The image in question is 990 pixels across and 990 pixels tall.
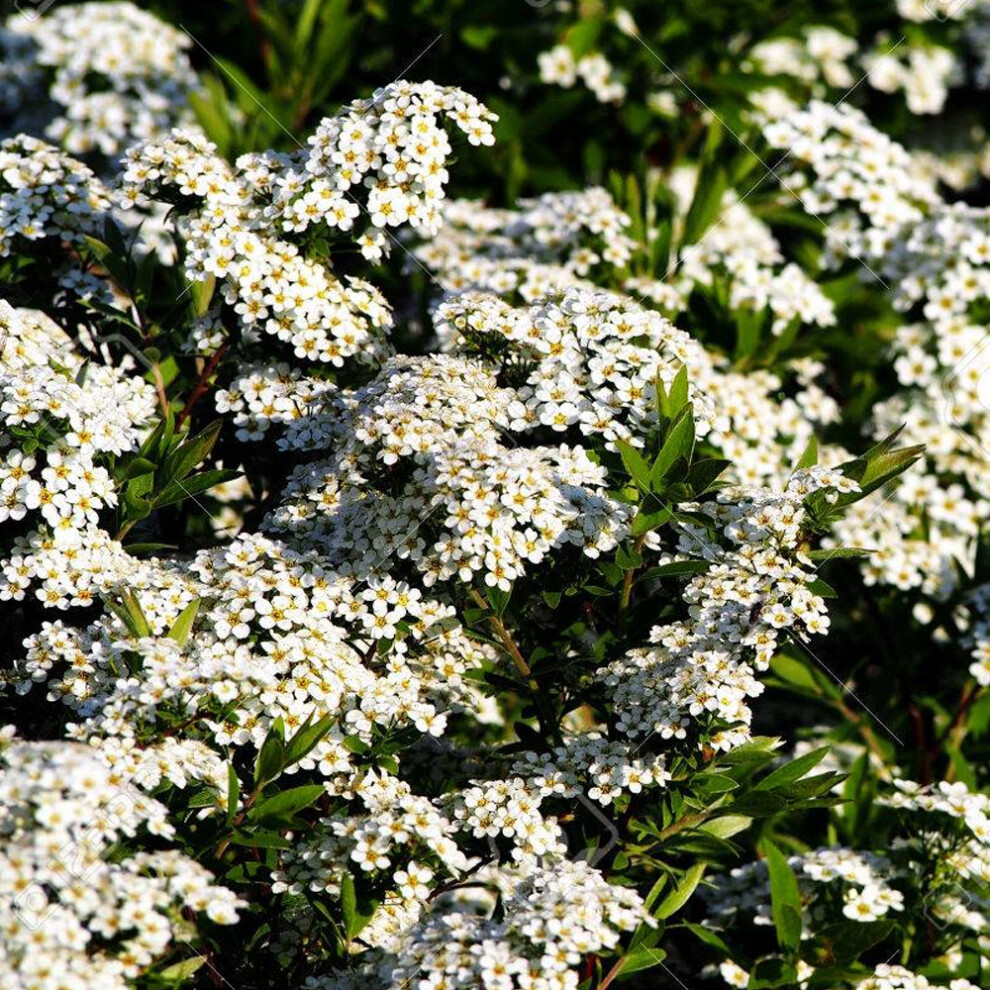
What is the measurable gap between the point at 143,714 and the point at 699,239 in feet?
9.34

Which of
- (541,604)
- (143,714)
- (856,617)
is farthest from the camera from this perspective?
(856,617)

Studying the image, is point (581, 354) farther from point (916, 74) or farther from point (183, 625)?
point (916, 74)

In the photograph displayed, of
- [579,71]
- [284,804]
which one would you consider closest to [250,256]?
[284,804]

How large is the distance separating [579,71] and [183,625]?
11.6ft

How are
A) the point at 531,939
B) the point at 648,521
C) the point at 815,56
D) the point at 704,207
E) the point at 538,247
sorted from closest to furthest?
the point at 531,939, the point at 648,521, the point at 538,247, the point at 704,207, the point at 815,56

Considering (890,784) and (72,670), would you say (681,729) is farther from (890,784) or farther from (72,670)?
(890,784)

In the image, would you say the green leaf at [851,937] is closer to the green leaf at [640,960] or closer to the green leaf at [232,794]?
the green leaf at [640,960]

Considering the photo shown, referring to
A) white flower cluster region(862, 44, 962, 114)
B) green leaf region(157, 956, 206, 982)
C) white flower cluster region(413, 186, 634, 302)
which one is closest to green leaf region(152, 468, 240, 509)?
green leaf region(157, 956, 206, 982)

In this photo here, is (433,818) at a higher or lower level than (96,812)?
lower

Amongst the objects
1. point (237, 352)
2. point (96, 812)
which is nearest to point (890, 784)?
point (237, 352)

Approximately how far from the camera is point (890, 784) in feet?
13.8

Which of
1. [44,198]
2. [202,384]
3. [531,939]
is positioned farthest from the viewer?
[44,198]

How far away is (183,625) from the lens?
292 cm

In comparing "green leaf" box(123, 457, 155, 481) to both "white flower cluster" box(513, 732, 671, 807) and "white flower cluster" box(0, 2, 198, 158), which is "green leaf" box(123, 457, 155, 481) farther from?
"white flower cluster" box(0, 2, 198, 158)
